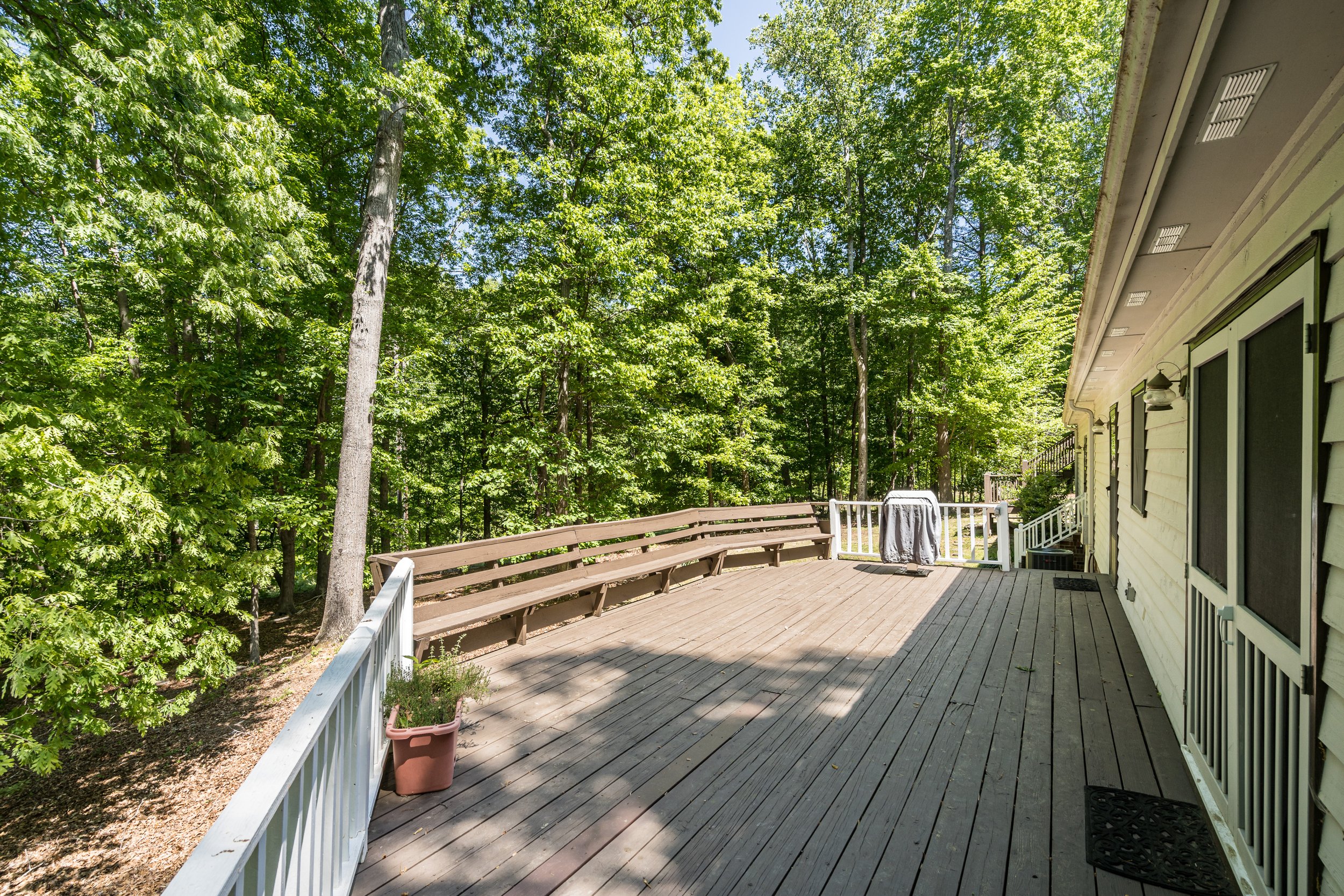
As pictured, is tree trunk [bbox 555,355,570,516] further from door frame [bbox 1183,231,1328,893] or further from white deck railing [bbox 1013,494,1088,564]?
door frame [bbox 1183,231,1328,893]

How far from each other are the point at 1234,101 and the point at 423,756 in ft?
10.8

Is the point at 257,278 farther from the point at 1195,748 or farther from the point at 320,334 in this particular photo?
the point at 1195,748

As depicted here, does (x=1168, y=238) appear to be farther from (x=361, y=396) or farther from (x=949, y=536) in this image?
(x=361, y=396)

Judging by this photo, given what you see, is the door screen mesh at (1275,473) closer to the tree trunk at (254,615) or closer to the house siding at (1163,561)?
the house siding at (1163,561)

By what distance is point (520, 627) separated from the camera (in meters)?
4.40

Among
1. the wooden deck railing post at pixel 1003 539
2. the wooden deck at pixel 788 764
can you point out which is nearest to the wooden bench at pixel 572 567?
the wooden deck at pixel 788 764

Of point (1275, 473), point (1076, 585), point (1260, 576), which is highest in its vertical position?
point (1275, 473)

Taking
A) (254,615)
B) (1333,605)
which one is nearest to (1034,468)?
(1333,605)

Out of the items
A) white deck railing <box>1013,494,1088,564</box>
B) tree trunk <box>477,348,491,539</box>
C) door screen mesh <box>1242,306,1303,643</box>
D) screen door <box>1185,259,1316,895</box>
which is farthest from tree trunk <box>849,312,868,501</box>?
door screen mesh <box>1242,306,1303,643</box>

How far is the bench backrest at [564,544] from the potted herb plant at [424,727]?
1.18 m

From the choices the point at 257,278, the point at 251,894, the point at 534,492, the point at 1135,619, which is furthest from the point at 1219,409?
the point at 534,492

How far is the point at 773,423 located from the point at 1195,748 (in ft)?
35.1

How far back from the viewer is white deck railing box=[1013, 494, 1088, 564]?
30.2 feet

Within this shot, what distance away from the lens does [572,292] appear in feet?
29.6
